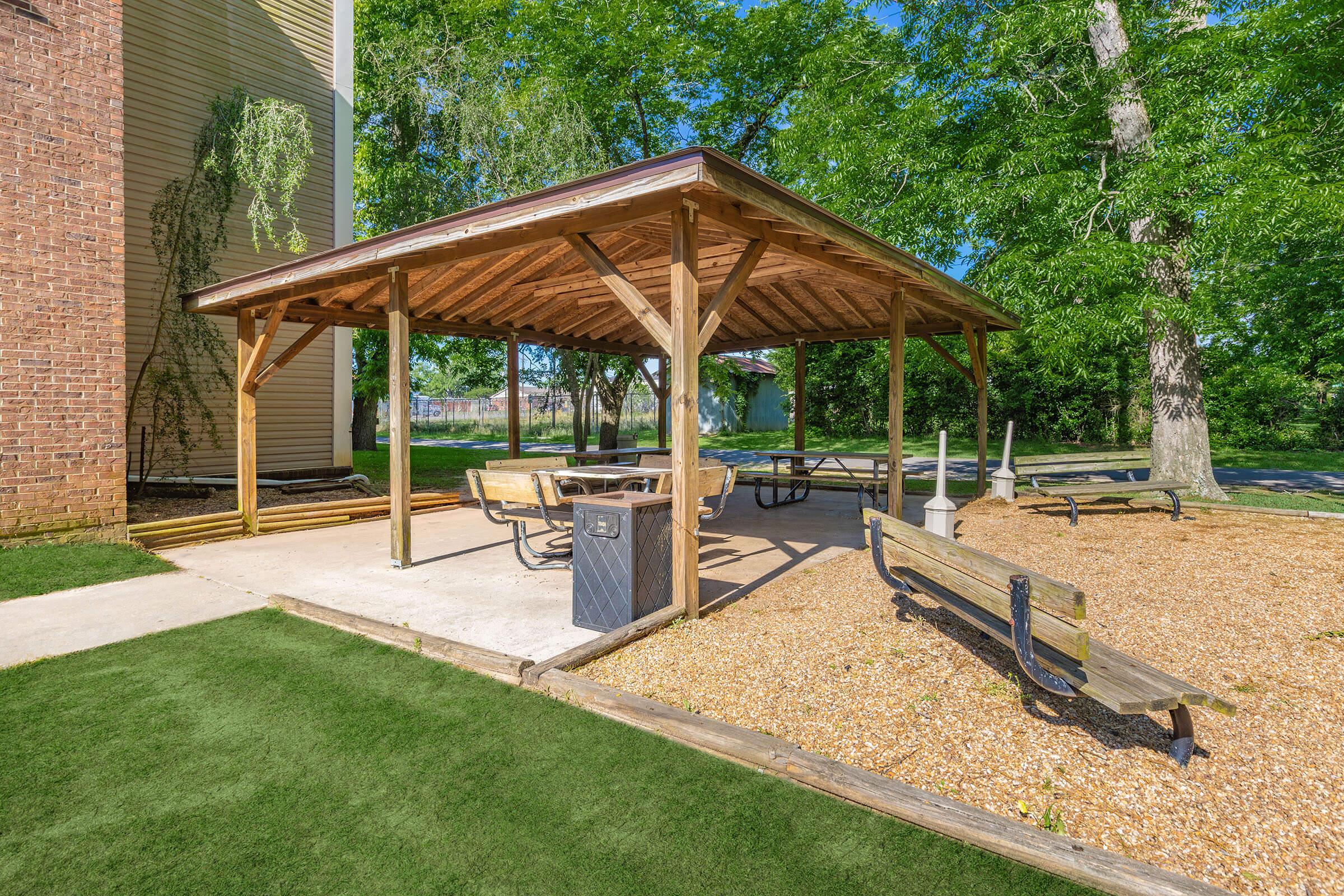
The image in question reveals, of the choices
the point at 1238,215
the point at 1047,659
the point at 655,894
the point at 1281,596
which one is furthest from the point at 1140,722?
the point at 1238,215

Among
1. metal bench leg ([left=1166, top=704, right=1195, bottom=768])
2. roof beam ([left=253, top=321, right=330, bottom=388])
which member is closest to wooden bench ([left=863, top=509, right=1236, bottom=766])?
metal bench leg ([left=1166, top=704, right=1195, bottom=768])

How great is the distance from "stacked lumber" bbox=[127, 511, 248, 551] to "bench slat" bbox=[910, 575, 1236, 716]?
782 centimetres

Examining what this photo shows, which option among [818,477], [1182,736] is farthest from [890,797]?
[818,477]

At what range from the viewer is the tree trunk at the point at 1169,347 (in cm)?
925

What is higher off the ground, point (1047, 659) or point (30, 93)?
point (30, 93)

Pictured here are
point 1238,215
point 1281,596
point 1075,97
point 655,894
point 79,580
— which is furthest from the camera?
point 1075,97

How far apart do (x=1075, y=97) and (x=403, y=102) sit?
44.2 ft

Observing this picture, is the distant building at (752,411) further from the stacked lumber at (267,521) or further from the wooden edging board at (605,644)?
the wooden edging board at (605,644)

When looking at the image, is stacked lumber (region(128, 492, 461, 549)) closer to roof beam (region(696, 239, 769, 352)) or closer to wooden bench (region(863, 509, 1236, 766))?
roof beam (region(696, 239, 769, 352))

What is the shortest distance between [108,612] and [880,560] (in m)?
5.35

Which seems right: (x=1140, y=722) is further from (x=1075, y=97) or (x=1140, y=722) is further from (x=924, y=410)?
(x=924, y=410)

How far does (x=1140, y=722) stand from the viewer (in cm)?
294

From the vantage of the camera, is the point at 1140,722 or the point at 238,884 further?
the point at 1140,722

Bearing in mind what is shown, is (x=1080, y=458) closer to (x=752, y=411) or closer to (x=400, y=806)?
(x=400, y=806)
